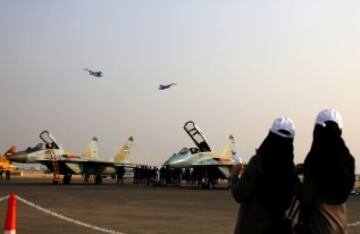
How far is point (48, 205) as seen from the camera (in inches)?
648

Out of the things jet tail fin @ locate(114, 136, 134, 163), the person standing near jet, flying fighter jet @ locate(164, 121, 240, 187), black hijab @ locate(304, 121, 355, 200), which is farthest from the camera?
jet tail fin @ locate(114, 136, 134, 163)

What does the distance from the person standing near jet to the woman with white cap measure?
0.13 metres

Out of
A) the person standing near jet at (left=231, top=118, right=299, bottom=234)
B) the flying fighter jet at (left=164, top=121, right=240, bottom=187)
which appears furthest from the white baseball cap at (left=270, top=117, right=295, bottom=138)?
the flying fighter jet at (left=164, top=121, right=240, bottom=187)

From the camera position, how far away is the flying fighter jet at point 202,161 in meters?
36.6

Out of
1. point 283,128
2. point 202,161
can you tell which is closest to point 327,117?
point 283,128

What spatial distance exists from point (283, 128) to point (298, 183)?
450mm

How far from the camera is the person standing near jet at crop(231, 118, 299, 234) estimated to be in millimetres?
4055

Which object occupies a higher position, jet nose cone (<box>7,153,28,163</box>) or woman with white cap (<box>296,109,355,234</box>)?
jet nose cone (<box>7,153,28,163</box>)

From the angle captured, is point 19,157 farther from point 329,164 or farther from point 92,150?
point 329,164

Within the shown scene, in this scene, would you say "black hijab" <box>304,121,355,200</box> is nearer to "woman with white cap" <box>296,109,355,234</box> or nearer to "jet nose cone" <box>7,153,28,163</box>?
"woman with white cap" <box>296,109,355,234</box>

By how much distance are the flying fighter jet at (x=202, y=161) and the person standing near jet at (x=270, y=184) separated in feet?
106

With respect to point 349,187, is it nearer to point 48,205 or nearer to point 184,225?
point 184,225

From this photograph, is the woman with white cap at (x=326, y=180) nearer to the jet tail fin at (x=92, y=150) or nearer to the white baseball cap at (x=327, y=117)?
the white baseball cap at (x=327, y=117)

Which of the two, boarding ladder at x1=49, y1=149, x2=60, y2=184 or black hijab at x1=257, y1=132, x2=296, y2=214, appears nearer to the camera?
black hijab at x1=257, y1=132, x2=296, y2=214
